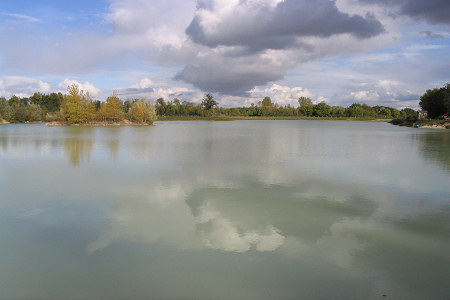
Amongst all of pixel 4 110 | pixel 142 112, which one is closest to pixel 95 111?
pixel 142 112

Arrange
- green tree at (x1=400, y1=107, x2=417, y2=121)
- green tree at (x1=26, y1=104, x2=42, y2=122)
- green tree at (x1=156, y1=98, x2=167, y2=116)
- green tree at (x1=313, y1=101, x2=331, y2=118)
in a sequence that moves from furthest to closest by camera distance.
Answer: green tree at (x1=313, y1=101, x2=331, y2=118) < green tree at (x1=156, y1=98, x2=167, y2=116) < green tree at (x1=26, y1=104, x2=42, y2=122) < green tree at (x1=400, y1=107, x2=417, y2=121)

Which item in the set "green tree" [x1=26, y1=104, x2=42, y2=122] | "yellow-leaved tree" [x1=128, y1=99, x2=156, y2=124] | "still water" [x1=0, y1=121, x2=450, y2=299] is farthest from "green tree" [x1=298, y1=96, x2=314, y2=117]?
"still water" [x1=0, y1=121, x2=450, y2=299]

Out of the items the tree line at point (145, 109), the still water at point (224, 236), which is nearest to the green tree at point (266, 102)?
the tree line at point (145, 109)

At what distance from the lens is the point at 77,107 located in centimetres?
5841

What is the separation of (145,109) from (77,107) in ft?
40.6

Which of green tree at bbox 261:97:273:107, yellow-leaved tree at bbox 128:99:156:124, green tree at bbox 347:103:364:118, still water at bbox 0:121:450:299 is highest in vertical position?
green tree at bbox 261:97:273:107

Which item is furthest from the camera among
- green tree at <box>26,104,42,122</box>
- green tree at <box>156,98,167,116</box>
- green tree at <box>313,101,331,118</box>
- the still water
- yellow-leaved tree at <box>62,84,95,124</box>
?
green tree at <box>313,101,331,118</box>

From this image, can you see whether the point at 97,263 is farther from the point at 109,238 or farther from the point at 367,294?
the point at 367,294

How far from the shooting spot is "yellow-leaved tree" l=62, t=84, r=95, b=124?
190 ft

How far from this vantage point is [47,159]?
1505cm

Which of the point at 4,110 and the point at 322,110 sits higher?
the point at 322,110

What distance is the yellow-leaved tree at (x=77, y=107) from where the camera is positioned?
57.9 metres

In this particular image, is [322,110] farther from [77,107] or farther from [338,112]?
[77,107]

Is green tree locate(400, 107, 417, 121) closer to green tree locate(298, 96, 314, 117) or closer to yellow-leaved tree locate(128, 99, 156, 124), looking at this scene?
green tree locate(298, 96, 314, 117)
